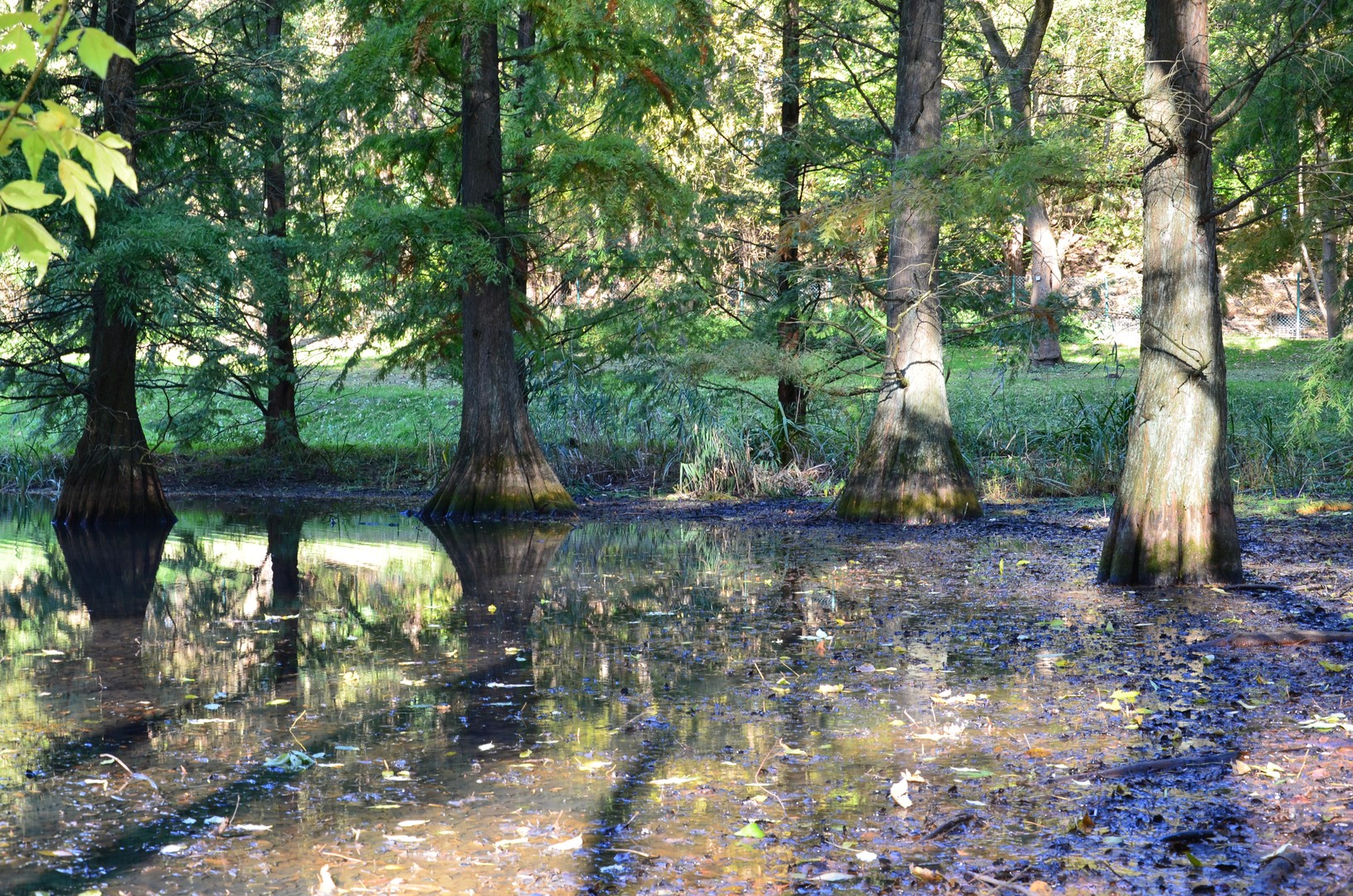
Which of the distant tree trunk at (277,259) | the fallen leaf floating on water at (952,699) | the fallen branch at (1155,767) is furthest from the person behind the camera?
the distant tree trunk at (277,259)

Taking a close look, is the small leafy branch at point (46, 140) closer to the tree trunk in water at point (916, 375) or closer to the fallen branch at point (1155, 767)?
the fallen branch at point (1155, 767)

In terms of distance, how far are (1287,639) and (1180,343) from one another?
2431 mm

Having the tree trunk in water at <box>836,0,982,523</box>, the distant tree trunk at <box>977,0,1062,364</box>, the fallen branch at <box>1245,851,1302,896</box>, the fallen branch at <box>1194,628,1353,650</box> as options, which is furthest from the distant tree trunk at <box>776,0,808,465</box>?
the fallen branch at <box>1245,851,1302,896</box>

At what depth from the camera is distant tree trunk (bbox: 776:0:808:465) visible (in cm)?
1630

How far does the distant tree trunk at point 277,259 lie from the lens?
628 inches

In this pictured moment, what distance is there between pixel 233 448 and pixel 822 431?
415 inches

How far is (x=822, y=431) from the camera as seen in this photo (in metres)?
17.4

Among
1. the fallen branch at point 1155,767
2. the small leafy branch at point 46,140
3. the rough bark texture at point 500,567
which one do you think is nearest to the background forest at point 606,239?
the rough bark texture at point 500,567

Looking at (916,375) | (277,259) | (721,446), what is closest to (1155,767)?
(916,375)

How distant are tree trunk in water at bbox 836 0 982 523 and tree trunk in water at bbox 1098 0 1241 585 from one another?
15.2ft

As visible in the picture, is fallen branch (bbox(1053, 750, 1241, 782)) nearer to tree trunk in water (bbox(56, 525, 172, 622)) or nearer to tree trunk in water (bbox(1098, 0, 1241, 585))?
tree trunk in water (bbox(1098, 0, 1241, 585))

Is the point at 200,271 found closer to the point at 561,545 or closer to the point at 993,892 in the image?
the point at 561,545

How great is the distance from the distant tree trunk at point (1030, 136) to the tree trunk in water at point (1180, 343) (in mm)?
903

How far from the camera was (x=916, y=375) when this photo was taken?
13.1 m
